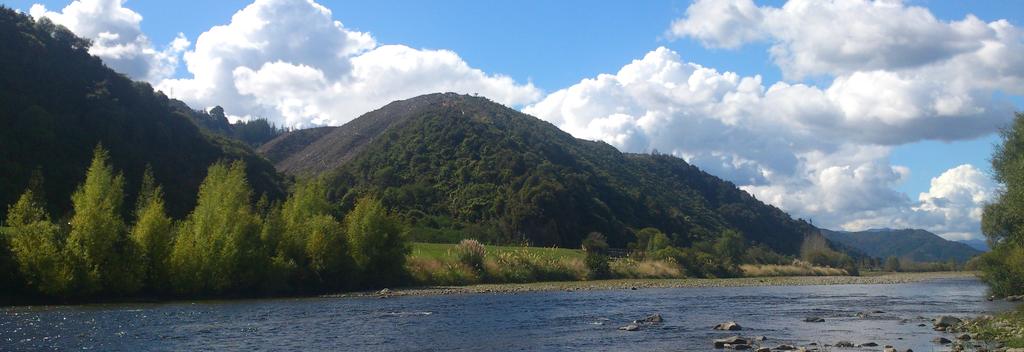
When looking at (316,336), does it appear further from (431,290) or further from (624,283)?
(624,283)

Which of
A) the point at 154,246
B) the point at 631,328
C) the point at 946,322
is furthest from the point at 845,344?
the point at 154,246

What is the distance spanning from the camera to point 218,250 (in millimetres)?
53438

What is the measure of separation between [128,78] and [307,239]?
222 feet

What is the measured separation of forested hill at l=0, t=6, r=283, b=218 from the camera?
7619cm

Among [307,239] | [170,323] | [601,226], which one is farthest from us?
[601,226]

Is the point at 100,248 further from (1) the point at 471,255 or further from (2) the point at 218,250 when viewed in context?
(1) the point at 471,255

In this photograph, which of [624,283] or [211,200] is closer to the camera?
[211,200]

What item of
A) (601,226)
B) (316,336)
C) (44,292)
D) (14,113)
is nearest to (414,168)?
(601,226)

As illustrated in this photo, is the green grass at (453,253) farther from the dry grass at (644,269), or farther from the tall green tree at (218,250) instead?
→ the tall green tree at (218,250)

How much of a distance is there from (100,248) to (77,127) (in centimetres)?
4531

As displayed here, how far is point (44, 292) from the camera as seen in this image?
149 ft

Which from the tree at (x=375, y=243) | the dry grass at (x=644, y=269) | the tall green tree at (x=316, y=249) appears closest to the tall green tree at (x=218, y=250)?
the tall green tree at (x=316, y=249)

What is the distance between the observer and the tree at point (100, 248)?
46750 mm

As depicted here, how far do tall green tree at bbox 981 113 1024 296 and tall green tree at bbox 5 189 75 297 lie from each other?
54.2 meters
